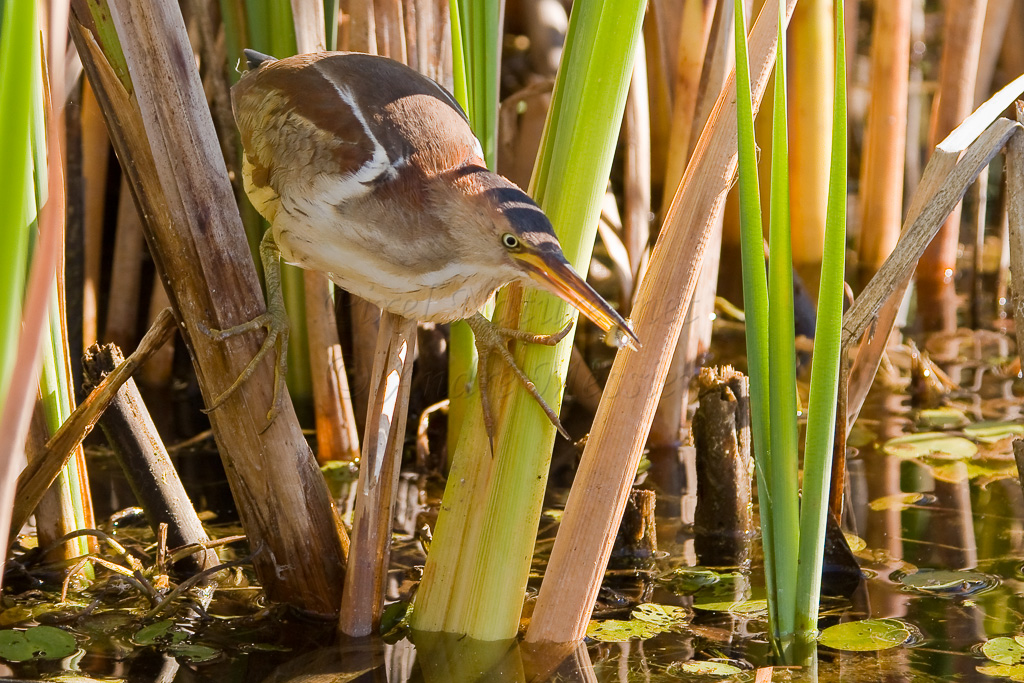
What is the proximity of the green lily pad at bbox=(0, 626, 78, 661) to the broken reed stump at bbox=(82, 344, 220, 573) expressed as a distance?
326 mm

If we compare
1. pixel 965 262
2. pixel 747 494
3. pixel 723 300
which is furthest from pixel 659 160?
pixel 747 494

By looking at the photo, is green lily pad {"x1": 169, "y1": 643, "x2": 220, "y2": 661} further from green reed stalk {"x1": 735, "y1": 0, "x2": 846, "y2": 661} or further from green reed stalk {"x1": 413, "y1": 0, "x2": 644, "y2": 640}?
green reed stalk {"x1": 735, "y1": 0, "x2": 846, "y2": 661}

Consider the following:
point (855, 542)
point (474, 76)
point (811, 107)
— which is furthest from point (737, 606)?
point (811, 107)

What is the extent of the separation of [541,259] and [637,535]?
91 centimetres

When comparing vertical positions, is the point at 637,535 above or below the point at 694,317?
below

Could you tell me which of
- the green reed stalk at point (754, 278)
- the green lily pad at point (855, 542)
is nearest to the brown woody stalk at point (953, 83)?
the green lily pad at point (855, 542)

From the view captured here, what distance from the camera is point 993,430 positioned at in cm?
278

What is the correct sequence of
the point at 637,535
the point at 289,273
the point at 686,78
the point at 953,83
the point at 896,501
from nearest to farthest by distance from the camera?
the point at 637,535
the point at 896,501
the point at 289,273
the point at 686,78
the point at 953,83

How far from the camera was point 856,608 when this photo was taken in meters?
2.01

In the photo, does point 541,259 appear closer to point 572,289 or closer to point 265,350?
point 572,289

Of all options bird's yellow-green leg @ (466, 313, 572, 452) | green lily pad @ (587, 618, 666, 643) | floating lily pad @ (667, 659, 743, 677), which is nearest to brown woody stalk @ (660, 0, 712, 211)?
bird's yellow-green leg @ (466, 313, 572, 452)

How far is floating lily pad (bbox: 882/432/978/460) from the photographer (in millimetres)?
2684

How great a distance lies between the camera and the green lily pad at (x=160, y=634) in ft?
6.13

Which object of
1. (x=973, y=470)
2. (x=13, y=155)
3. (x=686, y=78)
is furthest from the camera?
(x=686, y=78)
